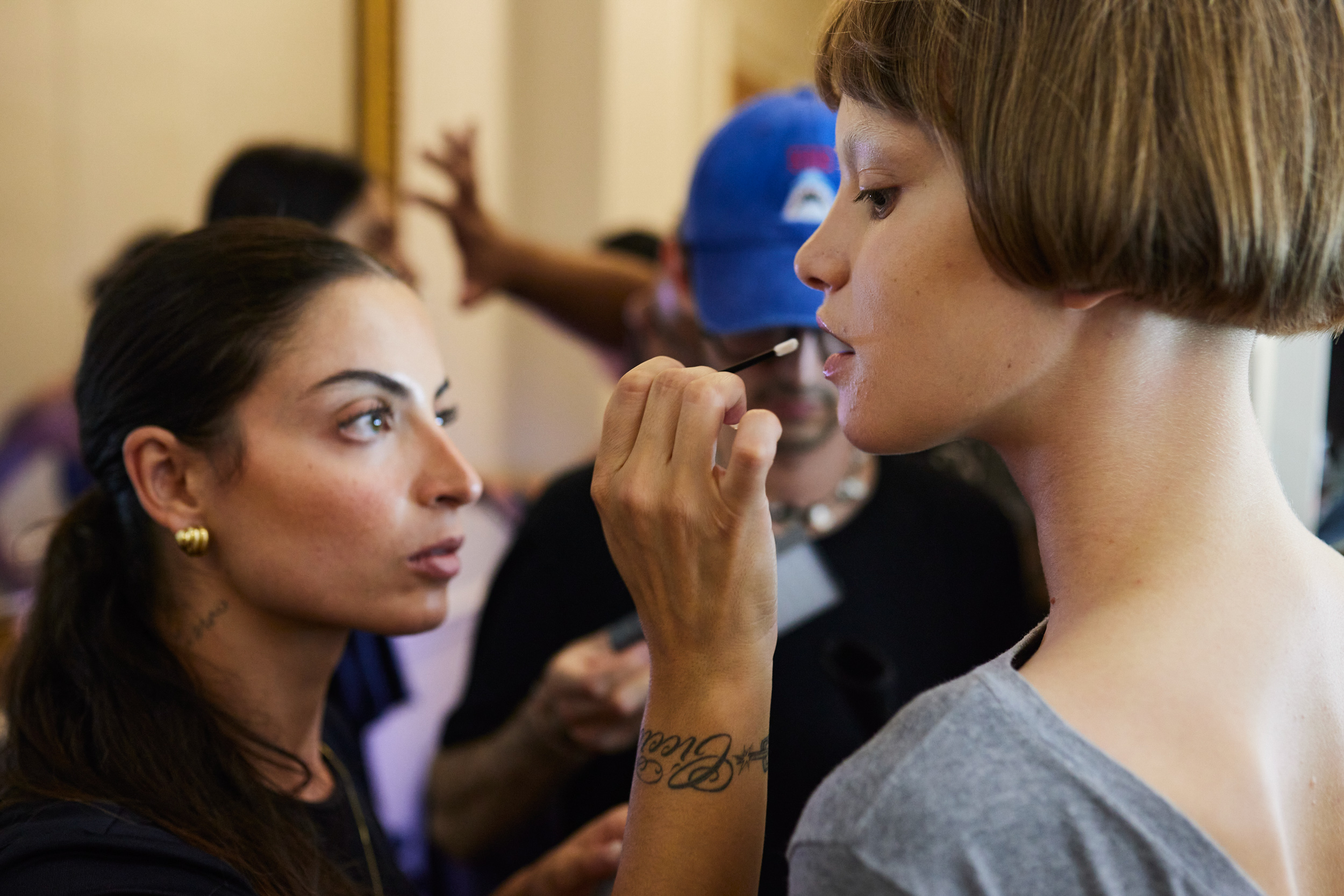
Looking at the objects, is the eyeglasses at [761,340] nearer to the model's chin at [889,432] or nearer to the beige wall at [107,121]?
the model's chin at [889,432]

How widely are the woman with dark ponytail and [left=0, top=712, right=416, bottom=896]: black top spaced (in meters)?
0.08

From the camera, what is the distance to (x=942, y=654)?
107cm

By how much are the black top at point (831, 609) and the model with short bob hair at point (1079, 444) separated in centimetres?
45

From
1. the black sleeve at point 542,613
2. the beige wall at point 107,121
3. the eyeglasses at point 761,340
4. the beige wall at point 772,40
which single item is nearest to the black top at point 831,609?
the black sleeve at point 542,613

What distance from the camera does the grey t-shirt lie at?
417 millimetres

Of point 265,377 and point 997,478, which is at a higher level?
point 265,377

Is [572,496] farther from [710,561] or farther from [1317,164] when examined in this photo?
[1317,164]

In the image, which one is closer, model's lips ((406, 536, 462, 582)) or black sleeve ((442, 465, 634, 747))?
model's lips ((406, 536, 462, 582))

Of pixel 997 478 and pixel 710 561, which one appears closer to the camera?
pixel 710 561

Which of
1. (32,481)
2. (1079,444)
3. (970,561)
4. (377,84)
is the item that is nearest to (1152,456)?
(1079,444)

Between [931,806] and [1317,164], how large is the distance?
32 cm

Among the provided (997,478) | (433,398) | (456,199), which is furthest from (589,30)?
(433,398)

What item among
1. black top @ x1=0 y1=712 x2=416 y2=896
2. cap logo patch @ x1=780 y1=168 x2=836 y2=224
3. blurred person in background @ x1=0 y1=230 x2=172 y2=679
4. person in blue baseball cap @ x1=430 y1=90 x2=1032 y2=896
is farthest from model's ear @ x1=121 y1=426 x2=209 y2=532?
cap logo patch @ x1=780 y1=168 x2=836 y2=224

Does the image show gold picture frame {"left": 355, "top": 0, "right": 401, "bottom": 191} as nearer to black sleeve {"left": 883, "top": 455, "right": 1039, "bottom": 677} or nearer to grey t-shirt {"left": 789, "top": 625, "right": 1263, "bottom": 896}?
black sleeve {"left": 883, "top": 455, "right": 1039, "bottom": 677}
